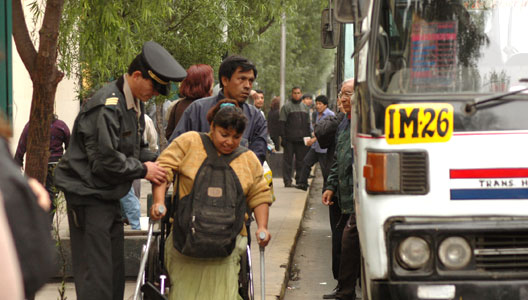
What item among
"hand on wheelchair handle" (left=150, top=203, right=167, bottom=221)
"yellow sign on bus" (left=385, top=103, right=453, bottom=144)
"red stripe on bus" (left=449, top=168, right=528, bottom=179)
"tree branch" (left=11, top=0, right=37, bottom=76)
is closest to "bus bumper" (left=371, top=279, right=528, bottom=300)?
"red stripe on bus" (left=449, top=168, right=528, bottom=179)

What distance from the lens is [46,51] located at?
211 inches

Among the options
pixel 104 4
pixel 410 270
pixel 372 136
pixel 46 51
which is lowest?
pixel 410 270

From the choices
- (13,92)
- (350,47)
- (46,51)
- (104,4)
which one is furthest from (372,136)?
(13,92)

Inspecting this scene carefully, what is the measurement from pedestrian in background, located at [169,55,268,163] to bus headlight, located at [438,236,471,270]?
1.91 meters

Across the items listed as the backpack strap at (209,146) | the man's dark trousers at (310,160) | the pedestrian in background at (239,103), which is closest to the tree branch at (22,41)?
the pedestrian in background at (239,103)

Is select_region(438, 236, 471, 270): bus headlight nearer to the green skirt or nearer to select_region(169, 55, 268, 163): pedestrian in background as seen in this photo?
the green skirt

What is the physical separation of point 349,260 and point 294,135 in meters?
10.8

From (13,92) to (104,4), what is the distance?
696cm

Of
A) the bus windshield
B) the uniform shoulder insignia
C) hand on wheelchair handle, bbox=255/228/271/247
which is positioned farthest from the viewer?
hand on wheelchair handle, bbox=255/228/271/247

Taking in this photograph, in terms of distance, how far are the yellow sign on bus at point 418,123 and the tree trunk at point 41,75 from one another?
2158 mm

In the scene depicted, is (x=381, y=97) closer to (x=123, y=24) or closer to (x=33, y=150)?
(x=33, y=150)

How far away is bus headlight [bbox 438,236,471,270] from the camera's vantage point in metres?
4.36

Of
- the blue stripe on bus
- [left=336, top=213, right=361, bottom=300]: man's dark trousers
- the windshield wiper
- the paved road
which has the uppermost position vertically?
the windshield wiper

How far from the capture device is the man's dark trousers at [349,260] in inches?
262
